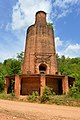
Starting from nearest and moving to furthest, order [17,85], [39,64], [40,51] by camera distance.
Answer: [17,85]
[39,64]
[40,51]

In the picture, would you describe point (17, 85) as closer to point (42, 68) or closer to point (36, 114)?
point (42, 68)

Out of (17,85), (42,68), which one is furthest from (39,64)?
(17,85)

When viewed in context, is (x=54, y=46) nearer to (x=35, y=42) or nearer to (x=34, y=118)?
(x=35, y=42)

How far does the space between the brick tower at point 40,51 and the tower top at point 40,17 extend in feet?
1.25

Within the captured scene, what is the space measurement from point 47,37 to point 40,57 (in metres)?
3.06

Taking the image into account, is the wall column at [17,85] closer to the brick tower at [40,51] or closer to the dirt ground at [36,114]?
the brick tower at [40,51]

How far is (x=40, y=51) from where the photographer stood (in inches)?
1045

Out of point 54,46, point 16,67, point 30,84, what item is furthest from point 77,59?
point 30,84

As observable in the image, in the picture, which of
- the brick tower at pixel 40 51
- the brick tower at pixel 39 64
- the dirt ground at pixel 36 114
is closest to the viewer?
the dirt ground at pixel 36 114

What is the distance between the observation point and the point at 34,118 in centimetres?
980

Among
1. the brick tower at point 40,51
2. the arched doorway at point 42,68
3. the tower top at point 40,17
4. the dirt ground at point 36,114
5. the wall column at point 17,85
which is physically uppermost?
the tower top at point 40,17

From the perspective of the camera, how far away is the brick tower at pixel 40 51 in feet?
86.0

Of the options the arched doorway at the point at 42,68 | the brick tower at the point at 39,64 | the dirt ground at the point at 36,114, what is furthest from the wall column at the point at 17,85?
the dirt ground at the point at 36,114

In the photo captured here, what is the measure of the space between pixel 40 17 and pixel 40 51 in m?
5.29
